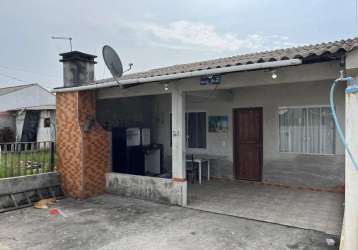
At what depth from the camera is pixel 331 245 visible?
473 cm

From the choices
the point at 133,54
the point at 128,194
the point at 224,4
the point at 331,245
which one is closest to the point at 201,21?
the point at 224,4

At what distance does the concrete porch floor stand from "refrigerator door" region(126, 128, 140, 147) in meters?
2.58

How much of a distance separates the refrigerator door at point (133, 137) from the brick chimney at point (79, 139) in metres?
1.19

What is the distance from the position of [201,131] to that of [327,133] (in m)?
4.23

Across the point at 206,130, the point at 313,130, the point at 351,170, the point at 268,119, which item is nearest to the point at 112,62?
the point at 206,130

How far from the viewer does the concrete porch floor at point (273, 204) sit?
5949 mm

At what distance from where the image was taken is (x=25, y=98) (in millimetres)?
26031

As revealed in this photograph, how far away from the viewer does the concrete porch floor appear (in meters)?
5.95

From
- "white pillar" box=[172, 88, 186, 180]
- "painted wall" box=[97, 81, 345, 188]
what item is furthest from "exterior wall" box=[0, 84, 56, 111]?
"white pillar" box=[172, 88, 186, 180]

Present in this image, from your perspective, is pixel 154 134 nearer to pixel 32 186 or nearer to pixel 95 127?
pixel 95 127

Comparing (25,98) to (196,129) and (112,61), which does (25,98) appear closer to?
(196,129)

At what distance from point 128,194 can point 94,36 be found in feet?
49.1

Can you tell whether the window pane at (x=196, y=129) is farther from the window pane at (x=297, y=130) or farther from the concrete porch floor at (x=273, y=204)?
the window pane at (x=297, y=130)

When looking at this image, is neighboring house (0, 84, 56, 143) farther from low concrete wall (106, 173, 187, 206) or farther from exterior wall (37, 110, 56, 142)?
low concrete wall (106, 173, 187, 206)
